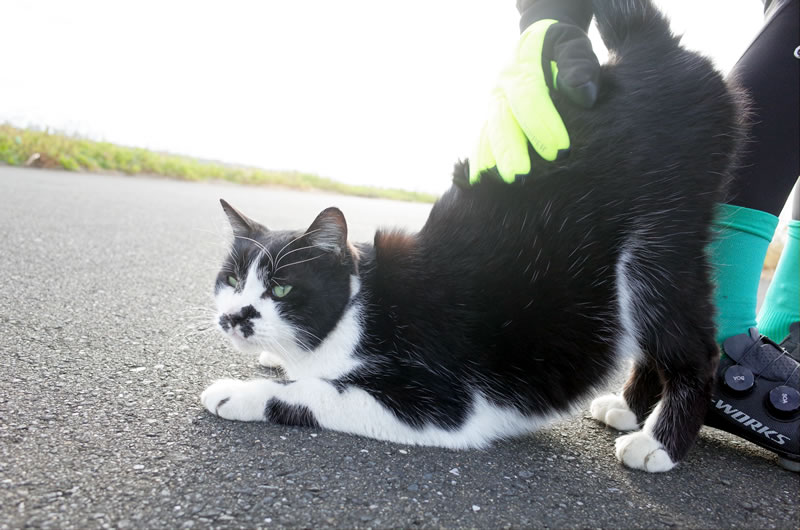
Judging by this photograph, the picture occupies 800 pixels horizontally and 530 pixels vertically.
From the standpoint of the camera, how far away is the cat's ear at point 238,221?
1763 mm

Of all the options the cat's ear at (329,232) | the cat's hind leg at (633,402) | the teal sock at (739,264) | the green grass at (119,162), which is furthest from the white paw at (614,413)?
the green grass at (119,162)

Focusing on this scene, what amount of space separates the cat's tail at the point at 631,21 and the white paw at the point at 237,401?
146cm

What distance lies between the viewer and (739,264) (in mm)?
1746

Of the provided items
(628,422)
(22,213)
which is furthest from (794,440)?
(22,213)

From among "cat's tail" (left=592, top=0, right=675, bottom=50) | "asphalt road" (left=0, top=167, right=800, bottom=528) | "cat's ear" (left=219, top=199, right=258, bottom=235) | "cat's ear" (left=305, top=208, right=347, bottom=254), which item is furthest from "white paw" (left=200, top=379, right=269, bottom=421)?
"cat's tail" (left=592, top=0, right=675, bottom=50)

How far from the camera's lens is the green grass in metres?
7.39

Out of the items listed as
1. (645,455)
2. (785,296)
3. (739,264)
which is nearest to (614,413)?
(645,455)

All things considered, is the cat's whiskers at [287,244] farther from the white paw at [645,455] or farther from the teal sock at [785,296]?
the teal sock at [785,296]

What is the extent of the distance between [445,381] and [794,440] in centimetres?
92

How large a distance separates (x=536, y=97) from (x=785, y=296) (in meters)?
1.23

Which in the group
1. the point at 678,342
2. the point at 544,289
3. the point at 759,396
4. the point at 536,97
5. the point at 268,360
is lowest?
the point at 268,360

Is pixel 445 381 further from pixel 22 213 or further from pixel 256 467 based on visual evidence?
pixel 22 213

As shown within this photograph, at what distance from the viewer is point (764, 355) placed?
5.41 ft

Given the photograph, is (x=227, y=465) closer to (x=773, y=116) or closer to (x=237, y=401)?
(x=237, y=401)
